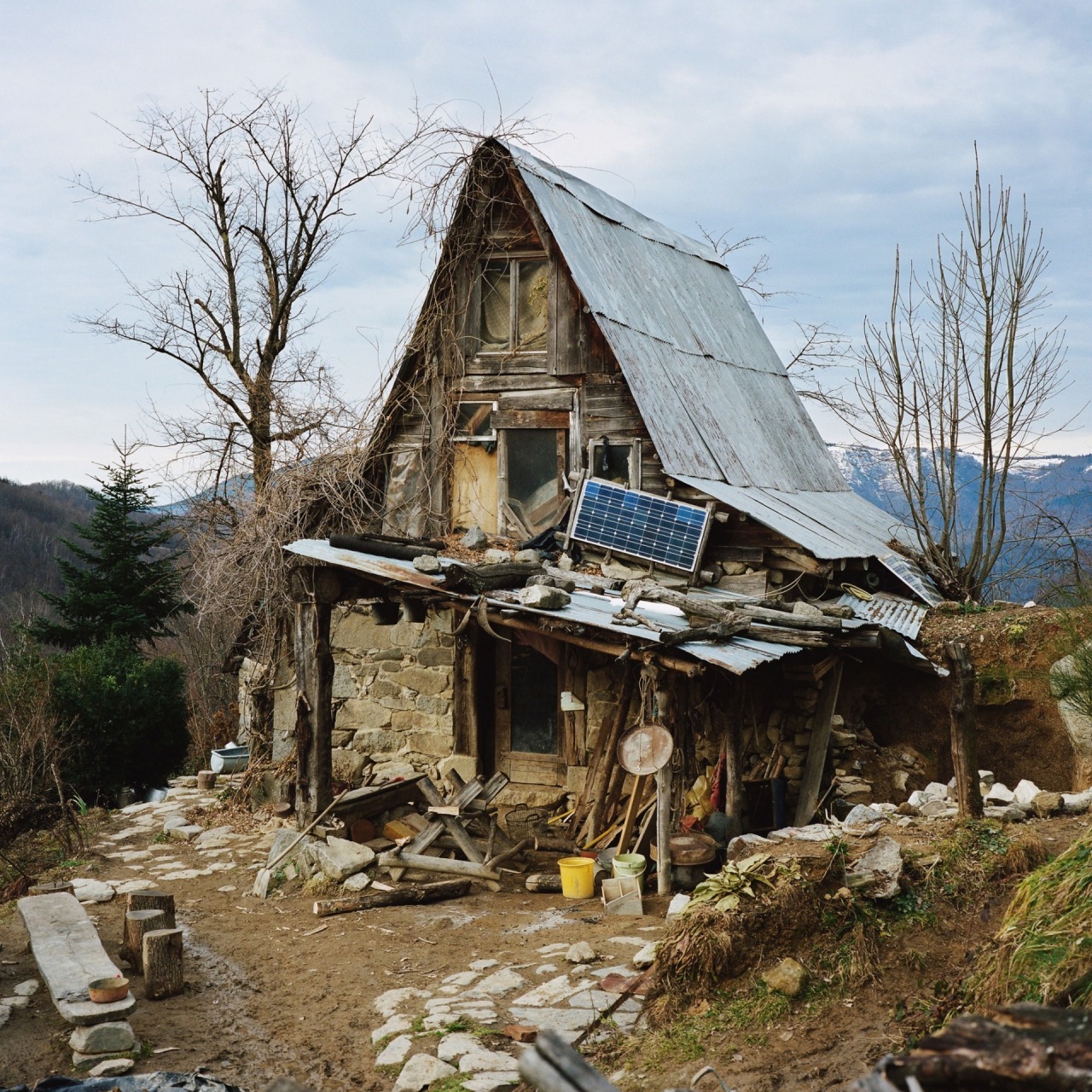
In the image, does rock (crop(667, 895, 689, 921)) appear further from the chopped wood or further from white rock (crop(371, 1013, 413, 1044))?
the chopped wood

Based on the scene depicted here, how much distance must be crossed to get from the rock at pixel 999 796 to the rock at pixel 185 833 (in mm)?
8403

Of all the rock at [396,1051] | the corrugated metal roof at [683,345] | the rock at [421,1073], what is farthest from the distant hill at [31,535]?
the rock at [421,1073]

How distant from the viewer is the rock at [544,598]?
924 cm

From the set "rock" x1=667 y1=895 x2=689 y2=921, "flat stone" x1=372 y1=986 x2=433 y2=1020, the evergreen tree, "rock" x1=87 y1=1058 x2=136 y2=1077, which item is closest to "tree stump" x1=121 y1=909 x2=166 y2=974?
"rock" x1=87 y1=1058 x2=136 y2=1077

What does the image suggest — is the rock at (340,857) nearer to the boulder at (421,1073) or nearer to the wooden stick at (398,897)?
the wooden stick at (398,897)

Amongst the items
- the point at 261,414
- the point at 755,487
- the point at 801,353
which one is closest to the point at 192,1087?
the point at 755,487

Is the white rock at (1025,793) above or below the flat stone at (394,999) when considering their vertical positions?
above

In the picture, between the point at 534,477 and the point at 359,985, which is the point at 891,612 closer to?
the point at 534,477

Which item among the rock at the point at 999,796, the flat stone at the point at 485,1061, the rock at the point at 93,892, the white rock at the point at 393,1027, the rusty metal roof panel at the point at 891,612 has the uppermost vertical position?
the rusty metal roof panel at the point at 891,612

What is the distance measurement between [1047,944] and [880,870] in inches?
63.7

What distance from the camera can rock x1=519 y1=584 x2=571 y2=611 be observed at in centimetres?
924

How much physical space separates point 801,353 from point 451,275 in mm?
12284

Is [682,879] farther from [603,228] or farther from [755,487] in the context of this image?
[603,228]

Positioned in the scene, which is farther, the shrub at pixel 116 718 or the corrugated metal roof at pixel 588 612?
the shrub at pixel 116 718
